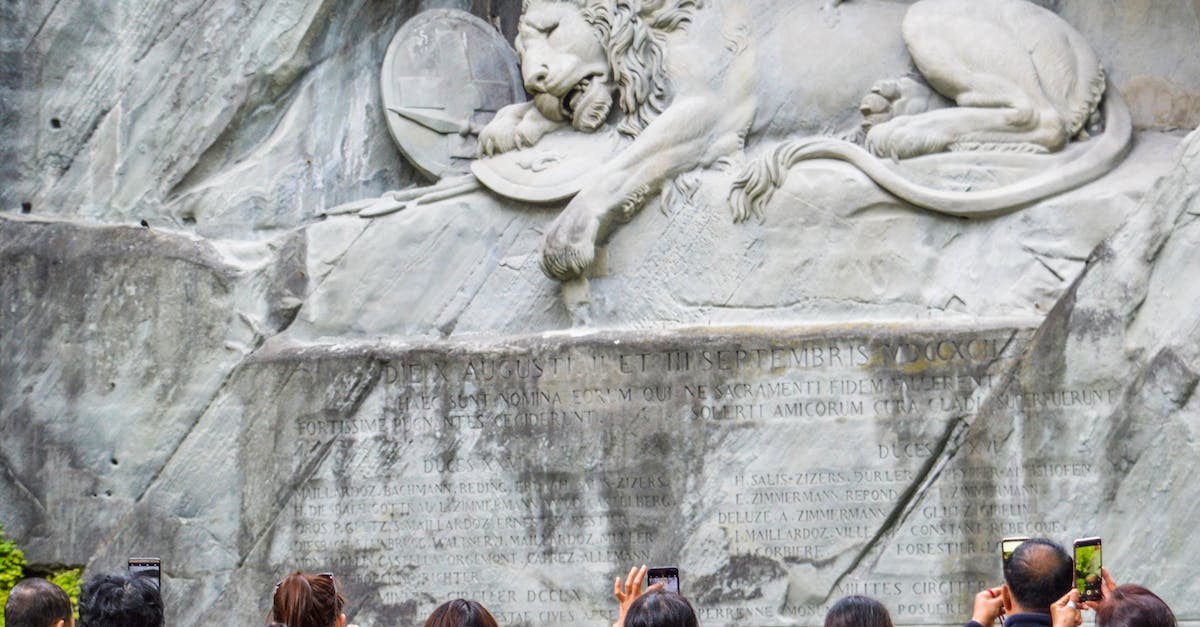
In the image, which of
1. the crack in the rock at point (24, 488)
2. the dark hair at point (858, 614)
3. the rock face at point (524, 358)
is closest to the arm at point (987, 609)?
the dark hair at point (858, 614)

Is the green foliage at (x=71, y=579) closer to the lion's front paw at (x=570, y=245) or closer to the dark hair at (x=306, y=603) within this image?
the lion's front paw at (x=570, y=245)

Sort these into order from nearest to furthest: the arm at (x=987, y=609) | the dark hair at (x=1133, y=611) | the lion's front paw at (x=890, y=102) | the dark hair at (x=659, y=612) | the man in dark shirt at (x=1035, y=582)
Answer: the dark hair at (x=1133, y=611), the dark hair at (x=659, y=612), the man in dark shirt at (x=1035, y=582), the arm at (x=987, y=609), the lion's front paw at (x=890, y=102)

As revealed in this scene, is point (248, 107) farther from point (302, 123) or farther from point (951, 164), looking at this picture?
point (951, 164)

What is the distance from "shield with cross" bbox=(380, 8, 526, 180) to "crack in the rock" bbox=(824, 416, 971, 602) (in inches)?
119

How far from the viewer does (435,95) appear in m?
9.91

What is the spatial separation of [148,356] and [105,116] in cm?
142

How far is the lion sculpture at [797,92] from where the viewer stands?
9008 millimetres

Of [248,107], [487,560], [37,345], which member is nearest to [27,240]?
[37,345]

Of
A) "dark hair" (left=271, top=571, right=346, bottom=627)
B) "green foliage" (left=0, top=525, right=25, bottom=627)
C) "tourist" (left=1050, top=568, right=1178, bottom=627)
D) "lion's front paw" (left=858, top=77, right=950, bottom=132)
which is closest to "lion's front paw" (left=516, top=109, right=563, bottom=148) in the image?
"lion's front paw" (left=858, top=77, right=950, bottom=132)

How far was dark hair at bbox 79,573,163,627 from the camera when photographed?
491 centimetres

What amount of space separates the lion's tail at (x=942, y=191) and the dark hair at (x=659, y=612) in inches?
175

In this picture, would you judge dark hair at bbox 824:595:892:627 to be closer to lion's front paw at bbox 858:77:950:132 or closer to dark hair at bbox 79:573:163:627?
dark hair at bbox 79:573:163:627

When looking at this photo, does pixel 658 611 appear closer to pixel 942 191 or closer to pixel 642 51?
pixel 942 191

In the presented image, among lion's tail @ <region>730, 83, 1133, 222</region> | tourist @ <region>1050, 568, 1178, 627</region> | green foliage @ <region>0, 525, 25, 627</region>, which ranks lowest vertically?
green foliage @ <region>0, 525, 25, 627</region>
